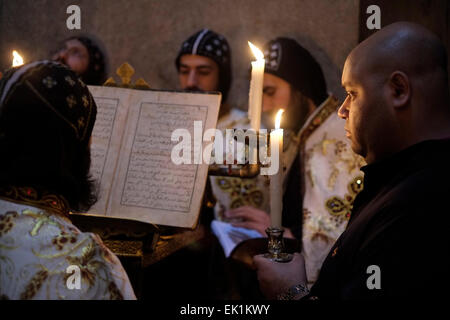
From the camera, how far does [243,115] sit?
5.20 m

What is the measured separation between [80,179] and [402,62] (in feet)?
3.91

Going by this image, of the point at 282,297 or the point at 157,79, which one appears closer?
the point at 282,297

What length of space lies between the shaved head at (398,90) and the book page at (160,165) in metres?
0.79

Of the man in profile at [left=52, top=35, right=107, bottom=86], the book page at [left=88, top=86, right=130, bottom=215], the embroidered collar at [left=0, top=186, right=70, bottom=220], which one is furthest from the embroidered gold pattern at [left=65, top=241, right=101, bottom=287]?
the man in profile at [left=52, top=35, right=107, bottom=86]

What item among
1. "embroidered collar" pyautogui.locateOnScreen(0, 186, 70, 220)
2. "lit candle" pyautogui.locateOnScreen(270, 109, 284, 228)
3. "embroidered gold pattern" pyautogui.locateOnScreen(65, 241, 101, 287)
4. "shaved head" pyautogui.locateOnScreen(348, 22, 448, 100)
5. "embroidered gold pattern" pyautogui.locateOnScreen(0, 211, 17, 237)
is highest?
"shaved head" pyautogui.locateOnScreen(348, 22, 448, 100)

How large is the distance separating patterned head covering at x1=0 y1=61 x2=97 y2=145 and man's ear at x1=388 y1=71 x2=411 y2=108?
1034 mm

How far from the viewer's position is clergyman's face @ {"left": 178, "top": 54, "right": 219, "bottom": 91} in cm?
498

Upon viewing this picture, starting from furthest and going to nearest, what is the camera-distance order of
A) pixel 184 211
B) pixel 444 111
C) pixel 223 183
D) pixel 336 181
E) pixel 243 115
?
pixel 243 115 → pixel 223 183 → pixel 336 181 → pixel 184 211 → pixel 444 111

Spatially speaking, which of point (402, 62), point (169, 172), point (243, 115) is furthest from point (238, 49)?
point (402, 62)

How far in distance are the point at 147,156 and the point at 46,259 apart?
983mm

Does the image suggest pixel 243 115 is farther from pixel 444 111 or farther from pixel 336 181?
pixel 444 111

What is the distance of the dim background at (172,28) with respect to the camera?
4625 millimetres

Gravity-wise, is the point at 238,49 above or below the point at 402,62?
above

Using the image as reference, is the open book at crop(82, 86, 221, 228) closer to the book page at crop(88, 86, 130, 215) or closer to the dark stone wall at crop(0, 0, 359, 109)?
the book page at crop(88, 86, 130, 215)
